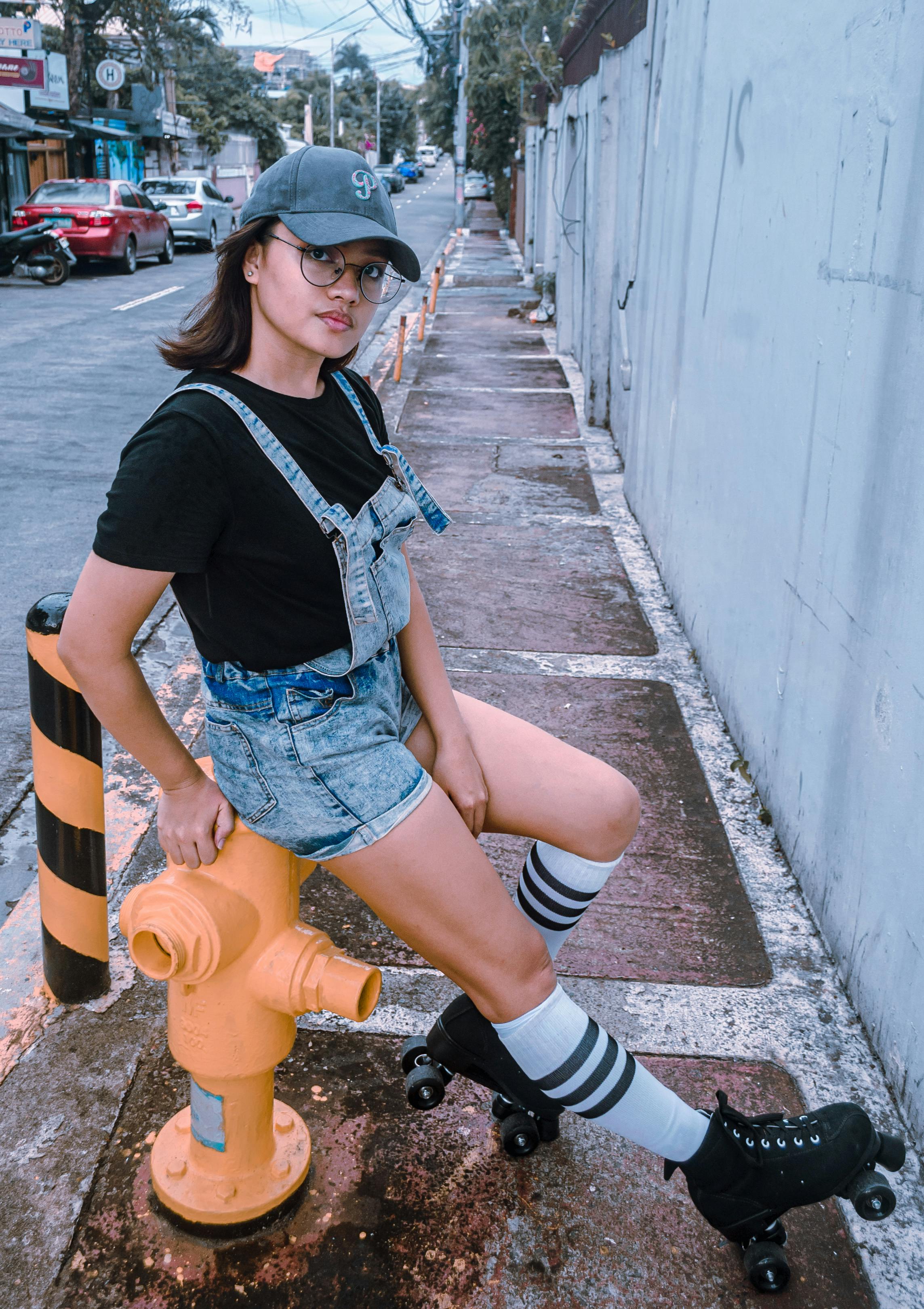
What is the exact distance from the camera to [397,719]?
2045 mm

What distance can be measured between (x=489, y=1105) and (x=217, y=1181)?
2.11 ft

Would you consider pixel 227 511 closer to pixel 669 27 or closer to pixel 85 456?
pixel 669 27

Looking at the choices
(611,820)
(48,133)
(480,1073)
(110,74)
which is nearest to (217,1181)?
(480,1073)

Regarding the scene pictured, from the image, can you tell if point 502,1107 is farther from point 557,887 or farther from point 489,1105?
point 557,887

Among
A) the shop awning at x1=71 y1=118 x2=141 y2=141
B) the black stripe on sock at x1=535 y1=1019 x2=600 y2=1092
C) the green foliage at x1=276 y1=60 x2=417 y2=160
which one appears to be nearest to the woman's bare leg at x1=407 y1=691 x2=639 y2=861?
the black stripe on sock at x1=535 y1=1019 x2=600 y2=1092

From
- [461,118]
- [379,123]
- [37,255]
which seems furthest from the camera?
[379,123]

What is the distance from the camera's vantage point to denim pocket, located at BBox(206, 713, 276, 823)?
6.05 feet

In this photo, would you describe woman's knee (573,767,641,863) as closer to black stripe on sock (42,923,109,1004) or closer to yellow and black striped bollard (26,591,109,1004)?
yellow and black striped bollard (26,591,109,1004)

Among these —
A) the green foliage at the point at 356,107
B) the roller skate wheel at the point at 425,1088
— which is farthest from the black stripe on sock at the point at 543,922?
the green foliage at the point at 356,107

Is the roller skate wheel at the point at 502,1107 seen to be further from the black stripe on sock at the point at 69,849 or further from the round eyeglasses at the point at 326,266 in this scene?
the round eyeglasses at the point at 326,266

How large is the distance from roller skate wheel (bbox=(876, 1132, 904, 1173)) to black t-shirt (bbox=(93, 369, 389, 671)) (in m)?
1.34

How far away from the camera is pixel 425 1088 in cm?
224

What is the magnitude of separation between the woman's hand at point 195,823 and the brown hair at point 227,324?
70cm

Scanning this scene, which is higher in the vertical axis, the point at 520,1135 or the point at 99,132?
the point at 99,132
